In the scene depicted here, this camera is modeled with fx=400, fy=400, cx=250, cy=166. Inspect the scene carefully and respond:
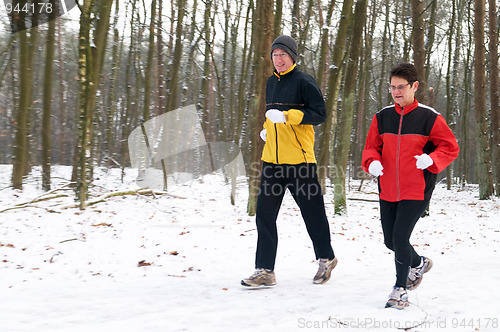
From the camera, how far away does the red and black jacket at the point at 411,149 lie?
293cm

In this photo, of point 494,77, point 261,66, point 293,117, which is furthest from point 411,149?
point 494,77

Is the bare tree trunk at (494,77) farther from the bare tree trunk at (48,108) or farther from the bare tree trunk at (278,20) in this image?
the bare tree trunk at (48,108)

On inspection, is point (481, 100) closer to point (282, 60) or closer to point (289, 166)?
point (282, 60)

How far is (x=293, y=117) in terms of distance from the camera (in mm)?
3338

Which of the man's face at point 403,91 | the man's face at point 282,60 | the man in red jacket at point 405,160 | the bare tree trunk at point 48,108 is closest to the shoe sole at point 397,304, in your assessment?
the man in red jacket at point 405,160

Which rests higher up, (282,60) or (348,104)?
(348,104)

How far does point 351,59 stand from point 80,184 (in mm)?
5915

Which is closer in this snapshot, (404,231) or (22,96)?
(404,231)

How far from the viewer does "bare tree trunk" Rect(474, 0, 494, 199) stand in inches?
526

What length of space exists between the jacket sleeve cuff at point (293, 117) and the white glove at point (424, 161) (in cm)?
100

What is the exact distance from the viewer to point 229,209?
8.84 m

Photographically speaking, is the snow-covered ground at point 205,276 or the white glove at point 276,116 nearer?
the snow-covered ground at point 205,276

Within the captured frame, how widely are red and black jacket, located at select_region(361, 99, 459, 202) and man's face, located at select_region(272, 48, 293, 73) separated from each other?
1.01 metres

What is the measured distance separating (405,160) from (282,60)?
1.39m
